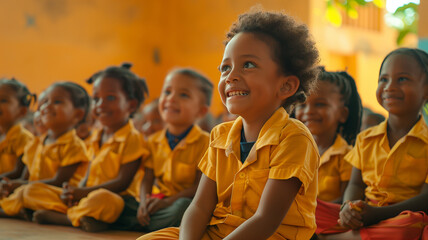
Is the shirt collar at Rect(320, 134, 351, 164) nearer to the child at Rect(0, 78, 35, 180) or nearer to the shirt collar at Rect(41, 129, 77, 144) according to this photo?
the shirt collar at Rect(41, 129, 77, 144)

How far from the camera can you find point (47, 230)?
2.57 metres

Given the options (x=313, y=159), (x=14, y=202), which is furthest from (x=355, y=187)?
(x=14, y=202)

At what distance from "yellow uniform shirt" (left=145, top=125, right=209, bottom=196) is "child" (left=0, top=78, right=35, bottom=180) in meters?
1.10

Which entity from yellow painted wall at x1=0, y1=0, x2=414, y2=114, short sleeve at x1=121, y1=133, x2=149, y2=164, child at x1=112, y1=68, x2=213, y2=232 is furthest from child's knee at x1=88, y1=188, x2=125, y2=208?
yellow painted wall at x1=0, y1=0, x2=414, y2=114

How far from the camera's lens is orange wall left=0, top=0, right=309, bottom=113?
20.4ft

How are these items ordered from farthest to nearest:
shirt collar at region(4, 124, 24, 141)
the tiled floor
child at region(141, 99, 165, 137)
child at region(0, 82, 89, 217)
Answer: child at region(141, 99, 165, 137) → shirt collar at region(4, 124, 24, 141) → child at region(0, 82, 89, 217) → the tiled floor

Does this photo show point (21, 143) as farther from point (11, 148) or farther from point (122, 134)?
point (122, 134)

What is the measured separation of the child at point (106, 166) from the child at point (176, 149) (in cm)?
9

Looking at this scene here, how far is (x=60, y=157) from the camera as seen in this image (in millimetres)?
3031

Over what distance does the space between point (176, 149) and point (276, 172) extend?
1.30m

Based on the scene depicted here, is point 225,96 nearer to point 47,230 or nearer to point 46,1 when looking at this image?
point 47,230

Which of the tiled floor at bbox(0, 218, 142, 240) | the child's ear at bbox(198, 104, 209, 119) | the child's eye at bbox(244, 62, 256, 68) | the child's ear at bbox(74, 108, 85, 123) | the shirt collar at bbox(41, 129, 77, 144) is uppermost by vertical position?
the child's eye at bbox(244, 62, 256, 68)

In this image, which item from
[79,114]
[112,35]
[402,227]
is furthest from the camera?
[112,35]

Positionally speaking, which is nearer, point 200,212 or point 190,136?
point 200,212
